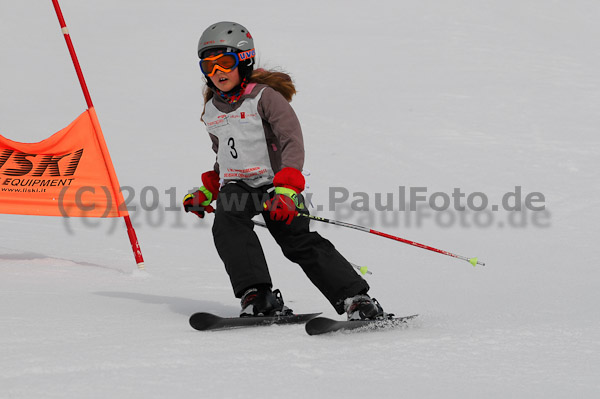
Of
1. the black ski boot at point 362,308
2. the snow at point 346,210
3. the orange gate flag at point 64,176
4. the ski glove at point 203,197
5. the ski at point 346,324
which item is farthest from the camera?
the orange gate flag at point 64,176

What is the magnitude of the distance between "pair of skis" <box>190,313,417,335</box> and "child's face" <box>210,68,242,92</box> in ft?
3.71

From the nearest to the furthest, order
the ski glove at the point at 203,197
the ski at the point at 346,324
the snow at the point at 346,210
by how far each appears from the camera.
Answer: the snow at the point at 346,210
the ski at the point at 346,324
the ski glove at the point at 203,197

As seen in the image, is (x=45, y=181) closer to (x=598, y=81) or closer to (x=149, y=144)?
(x=149, y=144)

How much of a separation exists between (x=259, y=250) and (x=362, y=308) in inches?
23.2

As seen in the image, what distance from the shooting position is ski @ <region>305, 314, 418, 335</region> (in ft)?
11.0

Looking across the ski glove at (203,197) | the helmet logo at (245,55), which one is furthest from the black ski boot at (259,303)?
the helmet logo at (245,55)

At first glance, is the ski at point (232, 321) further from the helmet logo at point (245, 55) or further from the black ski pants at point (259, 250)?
the helmet logo at point (245, 55)

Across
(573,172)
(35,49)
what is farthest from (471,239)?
(35,49)

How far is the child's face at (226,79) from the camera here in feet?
12.6

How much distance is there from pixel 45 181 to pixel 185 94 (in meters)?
5.86

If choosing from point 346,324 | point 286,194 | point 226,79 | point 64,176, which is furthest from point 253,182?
point 64,176

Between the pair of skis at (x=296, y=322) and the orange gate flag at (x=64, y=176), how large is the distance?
2.13 metres

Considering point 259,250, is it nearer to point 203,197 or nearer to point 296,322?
point 296,322

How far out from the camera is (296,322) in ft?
12.5
